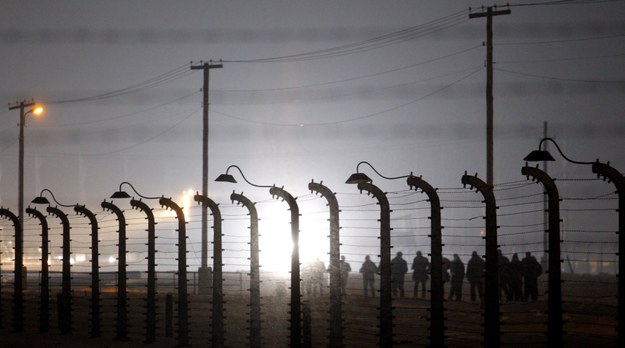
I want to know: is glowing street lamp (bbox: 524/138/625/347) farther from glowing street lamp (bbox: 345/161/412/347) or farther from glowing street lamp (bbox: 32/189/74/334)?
glowing street lamp (bbox: 32/189/74/334)

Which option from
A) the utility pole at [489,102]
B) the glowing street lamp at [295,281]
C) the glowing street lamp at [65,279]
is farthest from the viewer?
the utility pole at [489,102]

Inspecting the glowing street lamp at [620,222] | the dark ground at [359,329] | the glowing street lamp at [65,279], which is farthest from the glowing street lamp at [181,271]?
the glowing street lamp at [620,222]

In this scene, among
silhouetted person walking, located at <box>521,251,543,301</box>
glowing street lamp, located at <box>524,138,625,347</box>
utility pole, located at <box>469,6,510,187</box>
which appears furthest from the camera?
silhouetted person walking, located at <box>521,251,543,301</box>

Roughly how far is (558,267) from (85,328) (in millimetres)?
15813

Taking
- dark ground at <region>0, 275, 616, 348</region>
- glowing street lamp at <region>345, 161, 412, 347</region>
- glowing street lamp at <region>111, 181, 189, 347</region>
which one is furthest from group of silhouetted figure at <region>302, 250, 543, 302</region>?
glowing street lamp at <region>345, 161, 412, 347</region>

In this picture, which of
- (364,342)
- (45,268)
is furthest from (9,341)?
(364,342)

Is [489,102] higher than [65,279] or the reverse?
higher

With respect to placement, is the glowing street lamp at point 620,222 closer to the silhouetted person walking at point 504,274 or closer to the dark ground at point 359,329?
the dark ground at point 359,329

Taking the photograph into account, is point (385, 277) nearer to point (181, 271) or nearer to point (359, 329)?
point (359, 329)

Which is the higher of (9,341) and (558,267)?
(558,267)

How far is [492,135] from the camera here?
2497 cm

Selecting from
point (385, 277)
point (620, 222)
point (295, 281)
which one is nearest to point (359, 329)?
point (295, 281)

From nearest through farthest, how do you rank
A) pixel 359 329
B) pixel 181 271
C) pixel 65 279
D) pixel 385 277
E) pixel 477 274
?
1. pixel 385 277
2. pixel 359 329
3. pixel 181 271
4. pixel 65 279
5. pixel 477 274

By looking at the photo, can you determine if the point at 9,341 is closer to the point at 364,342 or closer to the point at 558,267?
the point at 364,342
